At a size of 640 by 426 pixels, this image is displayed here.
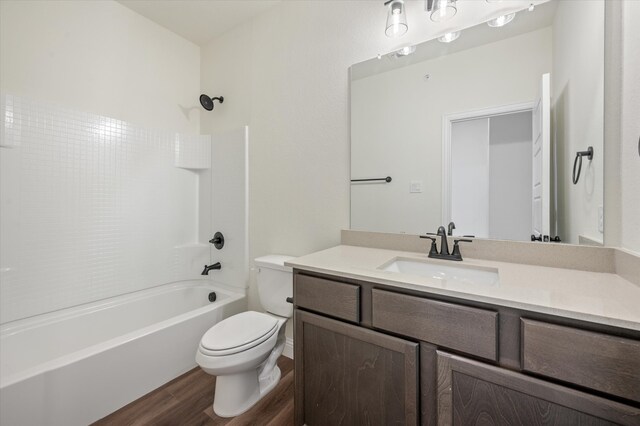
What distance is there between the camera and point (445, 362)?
0.86m

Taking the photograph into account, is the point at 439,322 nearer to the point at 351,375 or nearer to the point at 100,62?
the point at 351,375

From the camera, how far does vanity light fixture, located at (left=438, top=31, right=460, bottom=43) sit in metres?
1.35

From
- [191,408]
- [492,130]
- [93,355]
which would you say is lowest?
[191,408]

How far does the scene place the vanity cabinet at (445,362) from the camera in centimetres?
66

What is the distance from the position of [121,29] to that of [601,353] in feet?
10.5

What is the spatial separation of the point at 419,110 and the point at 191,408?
2106mm

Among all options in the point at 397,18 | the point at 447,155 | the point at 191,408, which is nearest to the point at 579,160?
the point at 447,155

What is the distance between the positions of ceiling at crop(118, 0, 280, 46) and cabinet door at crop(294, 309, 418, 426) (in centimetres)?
228

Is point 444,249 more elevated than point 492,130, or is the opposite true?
point 492,130

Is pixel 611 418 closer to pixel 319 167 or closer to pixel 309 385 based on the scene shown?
pixel 309 385

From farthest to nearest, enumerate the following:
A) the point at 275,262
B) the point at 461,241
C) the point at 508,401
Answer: the point at 275,262, the point at 461,241, the point at 508,401

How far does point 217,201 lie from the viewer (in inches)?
94.3

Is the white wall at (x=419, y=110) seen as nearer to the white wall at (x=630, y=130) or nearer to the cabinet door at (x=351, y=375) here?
the white wall at (x=630, y=130)

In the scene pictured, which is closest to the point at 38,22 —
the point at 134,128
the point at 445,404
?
the point at 134,128
